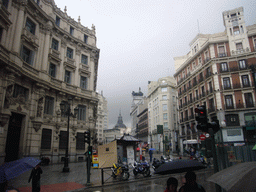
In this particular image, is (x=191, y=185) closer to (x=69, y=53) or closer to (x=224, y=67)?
(x=69, y=53)

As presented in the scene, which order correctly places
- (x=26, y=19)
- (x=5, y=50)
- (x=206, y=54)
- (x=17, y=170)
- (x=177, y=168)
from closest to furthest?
(x=177, y=168), (x=17, y=170), (x=5, y=50), (x=26, y=19), (x=206, y=54)

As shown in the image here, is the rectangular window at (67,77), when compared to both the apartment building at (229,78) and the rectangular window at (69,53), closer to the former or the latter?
the rectangular window at (69,53)

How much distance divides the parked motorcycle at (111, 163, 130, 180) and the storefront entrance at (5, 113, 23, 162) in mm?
10127

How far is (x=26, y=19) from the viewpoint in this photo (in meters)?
19.2

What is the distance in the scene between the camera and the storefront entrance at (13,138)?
1656 cm

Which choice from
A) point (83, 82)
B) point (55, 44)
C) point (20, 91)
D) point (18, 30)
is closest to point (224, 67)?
point (83, 82)

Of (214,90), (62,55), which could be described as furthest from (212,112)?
(62,55)

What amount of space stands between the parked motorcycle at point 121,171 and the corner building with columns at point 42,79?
577 centimetres

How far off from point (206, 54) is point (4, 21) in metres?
31.8

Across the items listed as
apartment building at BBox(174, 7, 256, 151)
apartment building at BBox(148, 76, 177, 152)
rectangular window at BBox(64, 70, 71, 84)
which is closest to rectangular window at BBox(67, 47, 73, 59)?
rectangular window at BBox(64, 70, 71, 84)

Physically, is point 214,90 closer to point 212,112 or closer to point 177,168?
point 212,112

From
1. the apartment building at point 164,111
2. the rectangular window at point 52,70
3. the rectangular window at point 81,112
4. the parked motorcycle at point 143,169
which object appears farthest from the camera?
the apartment building at point 164,111

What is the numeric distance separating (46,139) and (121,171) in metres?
11.6

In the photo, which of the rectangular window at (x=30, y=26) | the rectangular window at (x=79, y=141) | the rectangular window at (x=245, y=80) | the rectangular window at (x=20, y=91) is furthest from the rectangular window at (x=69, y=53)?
the rectangular window at (x=245, y=80)
